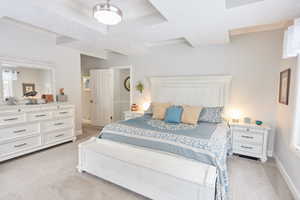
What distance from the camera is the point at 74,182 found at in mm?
2088

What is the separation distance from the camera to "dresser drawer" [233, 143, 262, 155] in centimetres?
274

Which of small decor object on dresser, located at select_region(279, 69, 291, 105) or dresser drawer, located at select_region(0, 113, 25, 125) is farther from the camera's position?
dresser drawer, located at select_region(0, 113, 25, 125)

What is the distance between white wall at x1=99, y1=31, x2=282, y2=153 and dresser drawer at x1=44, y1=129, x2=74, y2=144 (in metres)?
2.97

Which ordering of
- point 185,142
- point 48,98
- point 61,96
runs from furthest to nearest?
point 61,96 → point 48,98 → point 185,142

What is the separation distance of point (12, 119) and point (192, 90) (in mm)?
3592

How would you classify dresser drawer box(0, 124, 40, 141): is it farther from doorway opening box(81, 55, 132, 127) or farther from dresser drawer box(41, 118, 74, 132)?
doorway opening box(81, 55, 132, 127)

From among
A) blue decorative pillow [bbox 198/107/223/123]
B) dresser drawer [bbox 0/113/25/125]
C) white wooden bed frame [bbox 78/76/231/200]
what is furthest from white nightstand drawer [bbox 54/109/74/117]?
blue decorative pillow [bbox 198/107/223/123]

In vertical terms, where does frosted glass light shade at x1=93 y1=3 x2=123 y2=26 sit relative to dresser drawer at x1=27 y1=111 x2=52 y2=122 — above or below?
above

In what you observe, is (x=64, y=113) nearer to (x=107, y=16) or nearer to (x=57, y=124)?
(x=57, y=124)

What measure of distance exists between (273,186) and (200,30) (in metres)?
2.55

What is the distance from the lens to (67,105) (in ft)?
11.5

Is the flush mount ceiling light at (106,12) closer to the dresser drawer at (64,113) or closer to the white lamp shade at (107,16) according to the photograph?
the white lamp shade at (107,16)

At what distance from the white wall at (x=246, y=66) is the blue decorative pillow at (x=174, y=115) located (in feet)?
4.00

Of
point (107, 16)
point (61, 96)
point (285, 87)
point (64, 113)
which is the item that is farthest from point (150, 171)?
point (61, 96)
